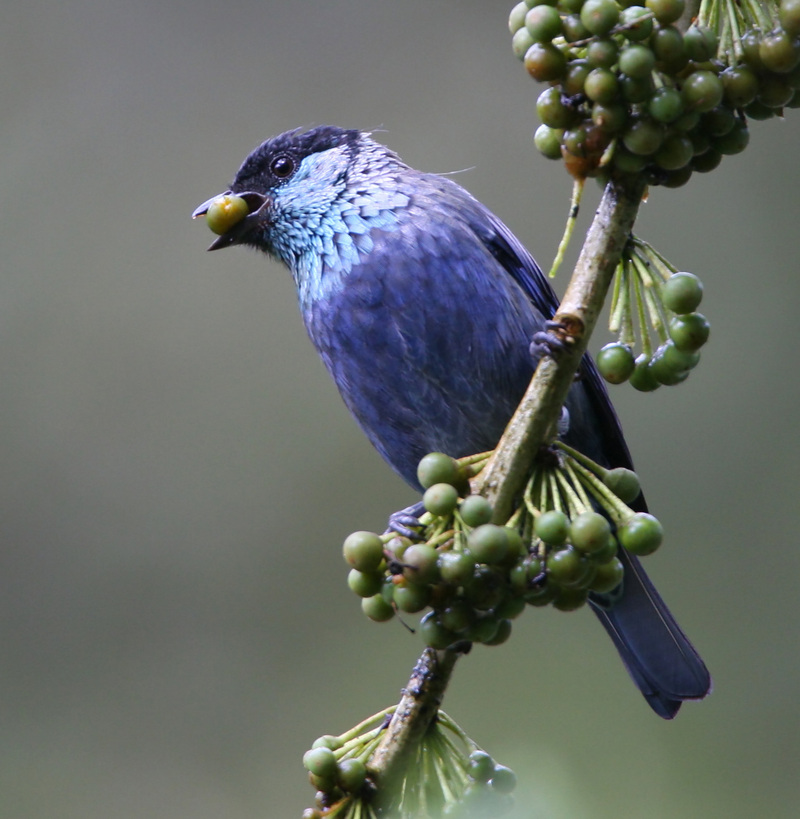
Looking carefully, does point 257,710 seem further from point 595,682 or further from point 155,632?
point 595,682

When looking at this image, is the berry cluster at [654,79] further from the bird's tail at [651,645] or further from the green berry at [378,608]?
the bird's tail at [651,645]

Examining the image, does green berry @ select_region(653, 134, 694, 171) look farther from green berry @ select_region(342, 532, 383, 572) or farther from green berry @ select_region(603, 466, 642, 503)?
green berry @ select_region(342, 532, 383, 572)

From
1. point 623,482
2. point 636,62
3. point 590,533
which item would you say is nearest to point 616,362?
point 623,482

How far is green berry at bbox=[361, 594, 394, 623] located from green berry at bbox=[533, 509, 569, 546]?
0.21m

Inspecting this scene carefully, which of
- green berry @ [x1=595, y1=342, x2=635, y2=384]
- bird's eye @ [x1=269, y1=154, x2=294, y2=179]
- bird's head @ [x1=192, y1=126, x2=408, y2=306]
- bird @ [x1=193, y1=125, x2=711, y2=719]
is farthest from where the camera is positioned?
bird's eye @ [x1=269, y1=154, x2=294, y2=179]

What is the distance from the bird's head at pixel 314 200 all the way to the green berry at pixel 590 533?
1.06 meters

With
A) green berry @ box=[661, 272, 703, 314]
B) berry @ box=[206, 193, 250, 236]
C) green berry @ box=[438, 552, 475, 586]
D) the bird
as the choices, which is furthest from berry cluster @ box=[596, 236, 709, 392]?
berry @ box=[206, 193, 250, 236]

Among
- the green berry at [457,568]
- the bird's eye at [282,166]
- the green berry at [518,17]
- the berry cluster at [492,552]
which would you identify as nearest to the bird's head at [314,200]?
the bird's eye at [282,166]

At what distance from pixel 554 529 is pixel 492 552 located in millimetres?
74

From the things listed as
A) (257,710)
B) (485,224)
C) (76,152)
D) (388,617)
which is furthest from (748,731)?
(76,152)

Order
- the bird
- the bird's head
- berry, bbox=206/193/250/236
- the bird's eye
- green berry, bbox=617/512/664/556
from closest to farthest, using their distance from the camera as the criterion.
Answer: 1. green berry, bbox=617/512/664/556
2. the bird
3. the bird's head
4. berry, bbox=206/193/250/236
5. the bird's eye

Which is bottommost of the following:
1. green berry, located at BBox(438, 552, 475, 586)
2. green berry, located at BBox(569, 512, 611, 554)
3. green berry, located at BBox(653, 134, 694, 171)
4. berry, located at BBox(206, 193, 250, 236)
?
green berry, located at BBox(438, 552, 475, 586)

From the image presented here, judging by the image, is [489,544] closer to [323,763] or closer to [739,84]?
[323,763]

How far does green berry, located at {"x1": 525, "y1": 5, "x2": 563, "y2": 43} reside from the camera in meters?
1.11
